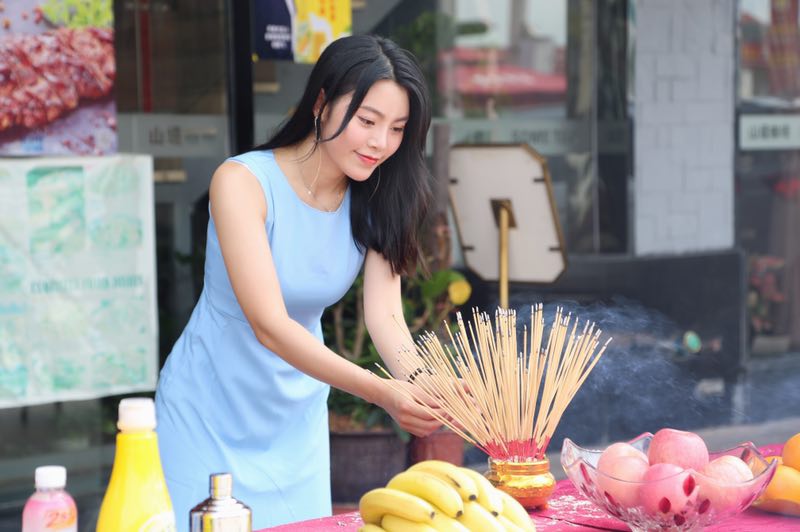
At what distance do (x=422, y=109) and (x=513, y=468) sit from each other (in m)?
0.77

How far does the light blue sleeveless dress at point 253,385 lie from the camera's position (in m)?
2.62

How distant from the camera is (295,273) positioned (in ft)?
8.66

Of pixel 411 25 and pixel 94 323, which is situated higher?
pixel 411 25

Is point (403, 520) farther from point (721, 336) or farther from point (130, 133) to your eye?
point (721, 336)

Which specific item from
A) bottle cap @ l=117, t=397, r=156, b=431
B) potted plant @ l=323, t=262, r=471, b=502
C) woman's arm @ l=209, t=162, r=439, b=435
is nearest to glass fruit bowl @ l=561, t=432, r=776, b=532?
woman's arm @ l=209, t=162, r=439, b=435

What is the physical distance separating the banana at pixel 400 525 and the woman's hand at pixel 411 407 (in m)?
0.40

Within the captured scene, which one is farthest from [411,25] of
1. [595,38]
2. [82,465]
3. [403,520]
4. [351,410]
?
[403,520]

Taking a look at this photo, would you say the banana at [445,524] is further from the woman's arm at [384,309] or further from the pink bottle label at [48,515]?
the woman's arm at [384,309]

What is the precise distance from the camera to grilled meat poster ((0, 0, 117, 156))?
4.30 meters

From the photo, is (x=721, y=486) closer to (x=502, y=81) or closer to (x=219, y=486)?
(x=219, y=486)

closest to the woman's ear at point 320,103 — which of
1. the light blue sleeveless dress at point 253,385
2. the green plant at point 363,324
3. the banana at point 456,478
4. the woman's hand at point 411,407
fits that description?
the light blue sleeveless dress at point 253,385

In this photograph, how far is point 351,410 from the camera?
4715 millimetres

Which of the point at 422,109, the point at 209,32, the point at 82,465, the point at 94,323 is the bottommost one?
the point at 82,465

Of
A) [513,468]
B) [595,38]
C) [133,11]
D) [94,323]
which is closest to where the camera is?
[513,468]
